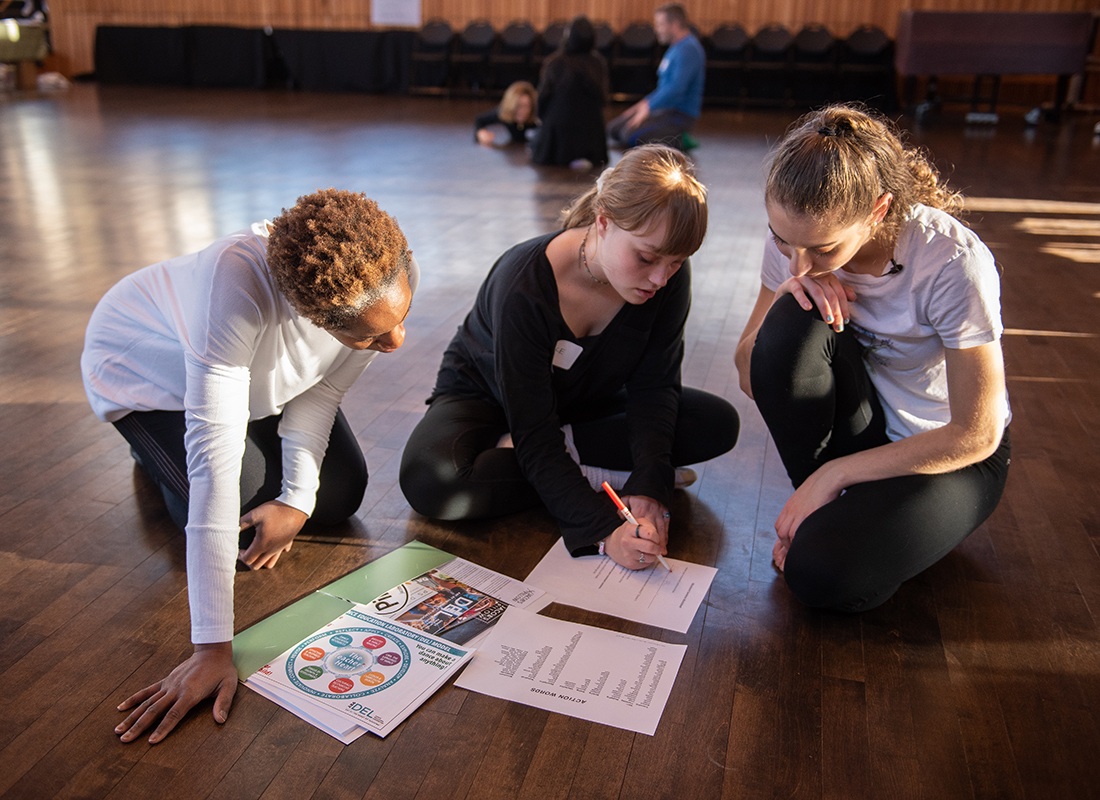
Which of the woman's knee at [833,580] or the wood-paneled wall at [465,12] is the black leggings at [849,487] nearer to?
the woman's knee at [833,580]

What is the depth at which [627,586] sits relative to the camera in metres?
1.89

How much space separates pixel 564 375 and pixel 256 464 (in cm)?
66

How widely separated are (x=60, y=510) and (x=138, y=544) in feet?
0.84

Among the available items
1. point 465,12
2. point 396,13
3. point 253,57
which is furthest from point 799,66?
point 253,57

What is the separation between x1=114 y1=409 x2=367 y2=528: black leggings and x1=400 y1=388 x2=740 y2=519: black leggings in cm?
12

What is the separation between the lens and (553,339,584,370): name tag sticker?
201 centimetres

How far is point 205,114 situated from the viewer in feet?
30.0

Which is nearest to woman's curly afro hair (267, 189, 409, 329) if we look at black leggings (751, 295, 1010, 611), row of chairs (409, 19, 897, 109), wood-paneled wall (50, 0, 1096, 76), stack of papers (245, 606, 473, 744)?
stack of papers (245, 606, 473, 744)

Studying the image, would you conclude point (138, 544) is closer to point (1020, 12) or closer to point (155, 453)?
point (155, 453)

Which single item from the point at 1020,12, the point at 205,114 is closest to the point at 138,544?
the point at 205,114

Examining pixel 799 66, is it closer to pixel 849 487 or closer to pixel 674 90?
pixel 674 90

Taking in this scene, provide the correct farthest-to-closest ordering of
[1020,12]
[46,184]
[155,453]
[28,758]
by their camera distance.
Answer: [1020,12] → [46,184] → [155,453] → [28,758]

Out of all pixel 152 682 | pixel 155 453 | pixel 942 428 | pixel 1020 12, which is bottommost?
pixel 152 682

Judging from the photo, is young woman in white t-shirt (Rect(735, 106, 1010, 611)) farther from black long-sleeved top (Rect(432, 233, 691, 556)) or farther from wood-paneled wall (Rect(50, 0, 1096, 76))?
wood-paneled wall (Rect(50, 0, 1096, 76))
